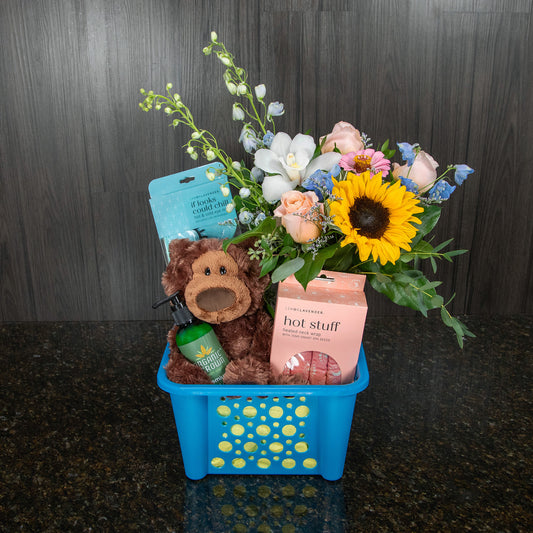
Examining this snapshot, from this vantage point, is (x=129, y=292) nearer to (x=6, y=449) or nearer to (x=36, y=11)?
(x=6, y=449)

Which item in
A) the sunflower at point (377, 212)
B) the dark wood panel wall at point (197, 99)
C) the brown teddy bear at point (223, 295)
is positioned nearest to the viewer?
the sunflower at point (377, 212)

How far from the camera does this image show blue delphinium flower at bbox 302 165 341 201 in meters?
0.61

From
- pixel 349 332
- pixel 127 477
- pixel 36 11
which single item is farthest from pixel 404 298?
pixel 36 11

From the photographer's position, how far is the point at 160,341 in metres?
1.10

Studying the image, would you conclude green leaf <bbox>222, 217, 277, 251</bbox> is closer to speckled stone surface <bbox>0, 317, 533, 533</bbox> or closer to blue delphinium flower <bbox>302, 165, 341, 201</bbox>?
blue delphinium flower <bbox>302, 165, 341, 201</bbox>

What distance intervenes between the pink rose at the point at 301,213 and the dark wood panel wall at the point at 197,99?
501mm

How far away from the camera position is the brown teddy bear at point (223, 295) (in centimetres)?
71

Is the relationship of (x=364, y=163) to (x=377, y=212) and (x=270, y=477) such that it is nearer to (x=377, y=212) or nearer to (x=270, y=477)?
(x=377, y=212)

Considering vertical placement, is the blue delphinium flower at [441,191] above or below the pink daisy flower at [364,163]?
below

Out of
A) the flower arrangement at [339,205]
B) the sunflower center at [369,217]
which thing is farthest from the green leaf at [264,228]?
the sunflower center at [369,217]

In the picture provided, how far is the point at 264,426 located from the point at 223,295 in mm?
190

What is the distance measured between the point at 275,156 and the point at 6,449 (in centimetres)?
61

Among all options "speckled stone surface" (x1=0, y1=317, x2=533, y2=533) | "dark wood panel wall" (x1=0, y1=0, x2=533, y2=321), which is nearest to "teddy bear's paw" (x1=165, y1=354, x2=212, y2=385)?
"speckled stone surface" (x1=0, y1=317, x2=533, y2=533)

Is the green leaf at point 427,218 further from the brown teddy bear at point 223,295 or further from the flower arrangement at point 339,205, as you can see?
the brown teddy bear at point 223,295
